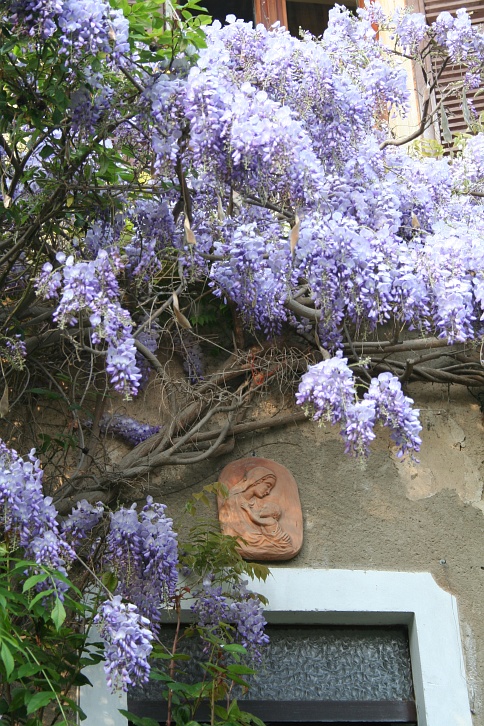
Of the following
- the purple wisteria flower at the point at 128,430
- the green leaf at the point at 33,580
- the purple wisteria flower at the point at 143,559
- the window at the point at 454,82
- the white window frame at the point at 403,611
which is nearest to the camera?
the green leaf at the point at 33,580

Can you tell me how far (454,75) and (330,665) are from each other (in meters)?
2.98

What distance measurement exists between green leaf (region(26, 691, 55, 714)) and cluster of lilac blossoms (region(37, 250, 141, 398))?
908 millimetres

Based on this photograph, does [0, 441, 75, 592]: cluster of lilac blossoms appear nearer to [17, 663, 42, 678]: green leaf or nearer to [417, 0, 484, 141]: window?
[17, 663, 42, 678]: green leaf

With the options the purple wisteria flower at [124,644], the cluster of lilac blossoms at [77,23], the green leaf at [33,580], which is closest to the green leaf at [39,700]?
the purple wisteria flower at [124,644]

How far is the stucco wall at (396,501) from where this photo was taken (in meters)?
4.52

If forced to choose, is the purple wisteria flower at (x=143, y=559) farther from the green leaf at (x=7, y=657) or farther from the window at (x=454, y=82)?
the window at (x=454, y=82)

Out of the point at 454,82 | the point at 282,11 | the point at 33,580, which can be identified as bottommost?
the point at 33,580

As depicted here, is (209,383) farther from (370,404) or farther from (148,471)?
(370,404)

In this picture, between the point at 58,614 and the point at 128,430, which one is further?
the point at 128,430

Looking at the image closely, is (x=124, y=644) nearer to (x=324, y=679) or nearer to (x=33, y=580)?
(x=33, y=580)

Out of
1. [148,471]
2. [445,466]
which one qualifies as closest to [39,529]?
[148,471]

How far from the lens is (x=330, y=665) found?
452 centimetres

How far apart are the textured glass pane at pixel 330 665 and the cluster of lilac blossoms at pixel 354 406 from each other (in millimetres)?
1068

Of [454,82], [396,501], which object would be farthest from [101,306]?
[454,82]
